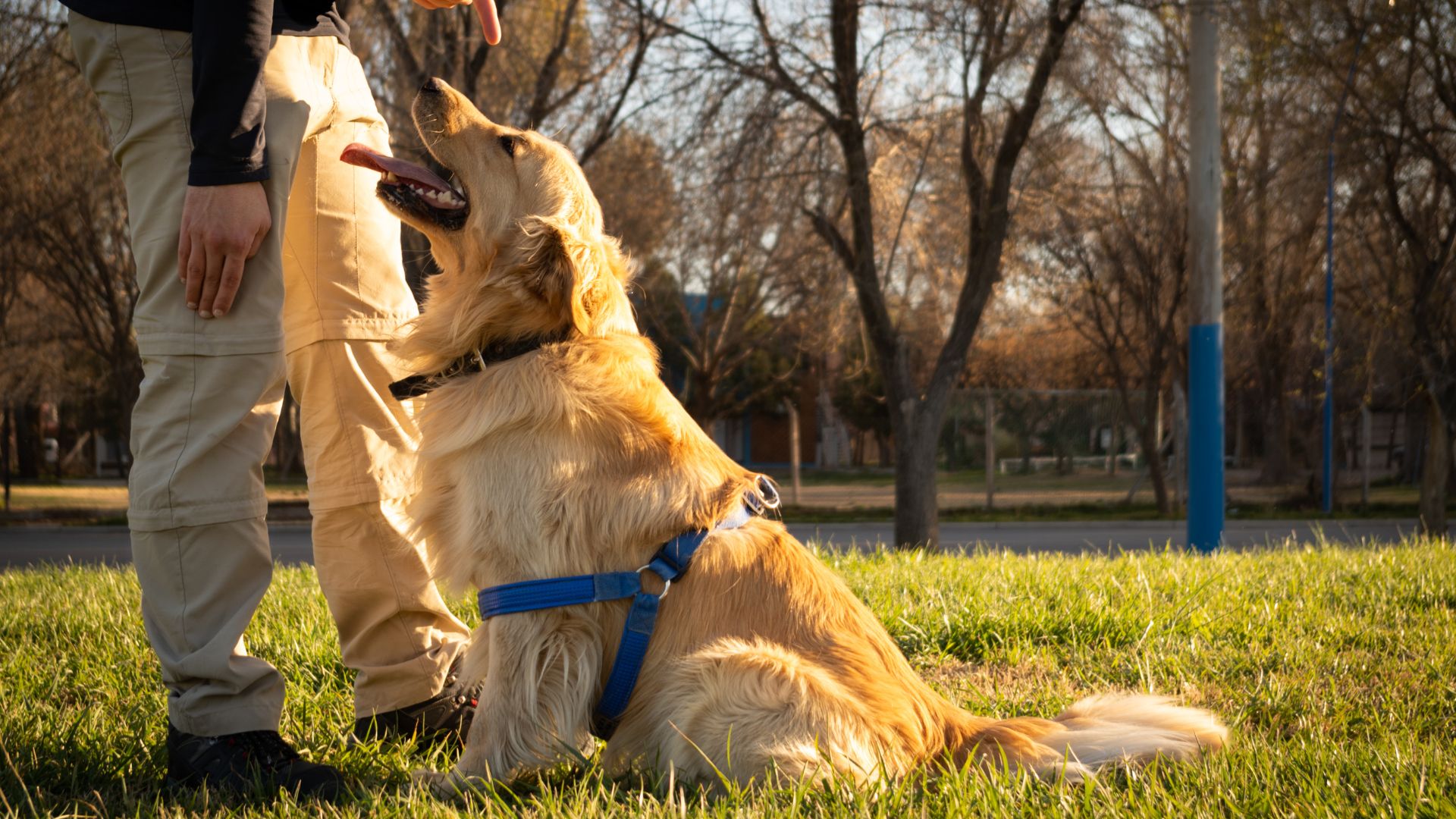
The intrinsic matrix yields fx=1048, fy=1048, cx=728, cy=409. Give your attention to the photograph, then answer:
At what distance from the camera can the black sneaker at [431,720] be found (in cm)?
289

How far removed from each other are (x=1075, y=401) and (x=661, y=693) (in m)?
21.2

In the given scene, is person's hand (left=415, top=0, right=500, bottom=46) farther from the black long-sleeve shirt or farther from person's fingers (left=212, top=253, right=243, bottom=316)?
person's fingers (left=212, top=253, right=243, bottom=316)

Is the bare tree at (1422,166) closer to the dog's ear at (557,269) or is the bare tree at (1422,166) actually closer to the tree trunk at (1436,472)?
the tree trunk at (1436,472)

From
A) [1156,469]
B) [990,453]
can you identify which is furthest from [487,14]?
[1156,469]

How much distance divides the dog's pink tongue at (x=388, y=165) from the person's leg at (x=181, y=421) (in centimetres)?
42

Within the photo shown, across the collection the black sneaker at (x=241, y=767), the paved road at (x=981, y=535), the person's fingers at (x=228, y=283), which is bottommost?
the paved road at (x=981, y=535)

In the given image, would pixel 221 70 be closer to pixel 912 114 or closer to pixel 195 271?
pixel 195 271

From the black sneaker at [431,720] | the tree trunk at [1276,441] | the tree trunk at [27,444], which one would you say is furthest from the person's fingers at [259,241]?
→ the tree trunk at [27,444]

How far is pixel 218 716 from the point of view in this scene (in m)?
2.40

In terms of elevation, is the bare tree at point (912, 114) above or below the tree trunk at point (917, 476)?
above

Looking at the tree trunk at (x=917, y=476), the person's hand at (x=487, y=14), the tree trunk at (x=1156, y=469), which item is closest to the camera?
the person's hand at (x=487, y=14)

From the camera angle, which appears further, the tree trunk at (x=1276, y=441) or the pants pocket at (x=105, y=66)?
the tree trunk at (x=1276, y=441)

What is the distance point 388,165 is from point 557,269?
56 cm

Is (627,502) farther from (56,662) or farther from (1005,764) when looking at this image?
(56,662)
